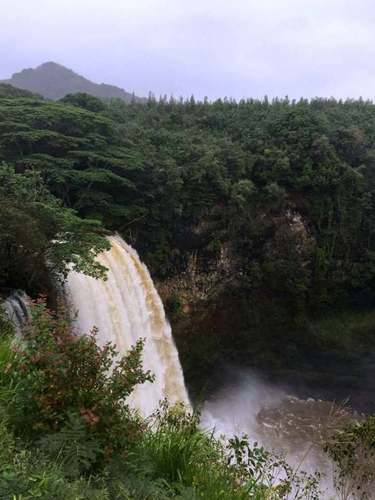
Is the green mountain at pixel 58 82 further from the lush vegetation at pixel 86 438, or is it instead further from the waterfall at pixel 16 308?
the lush vegetation at pixel 86 438

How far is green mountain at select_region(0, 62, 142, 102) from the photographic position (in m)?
85.6

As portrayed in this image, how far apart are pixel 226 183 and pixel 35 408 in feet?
45.3

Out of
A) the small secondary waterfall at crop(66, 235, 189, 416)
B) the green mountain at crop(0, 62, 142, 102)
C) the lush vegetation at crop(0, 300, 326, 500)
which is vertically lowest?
the small secondary waterfall at crop(66, 235, 189, 416)

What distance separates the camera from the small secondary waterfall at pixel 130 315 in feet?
32.0

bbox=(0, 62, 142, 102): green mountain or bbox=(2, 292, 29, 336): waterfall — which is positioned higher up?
bbox=(0, 62, 142, 102): green mountain

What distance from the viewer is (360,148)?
20500mm

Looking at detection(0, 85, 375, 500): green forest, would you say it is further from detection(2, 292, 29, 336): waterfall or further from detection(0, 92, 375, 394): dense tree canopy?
detection(2, 292, 29, 336): waterfall

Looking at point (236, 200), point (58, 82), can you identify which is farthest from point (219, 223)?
point (58, 82)

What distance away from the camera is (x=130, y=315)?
1096 cm

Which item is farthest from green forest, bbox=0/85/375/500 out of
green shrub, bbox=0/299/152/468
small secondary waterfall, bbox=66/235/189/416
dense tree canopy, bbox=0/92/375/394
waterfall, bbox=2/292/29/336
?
green shrub, bbox=0/299/152/468

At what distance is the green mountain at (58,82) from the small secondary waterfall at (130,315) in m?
78.0

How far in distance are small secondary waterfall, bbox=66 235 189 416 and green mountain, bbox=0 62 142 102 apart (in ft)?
256

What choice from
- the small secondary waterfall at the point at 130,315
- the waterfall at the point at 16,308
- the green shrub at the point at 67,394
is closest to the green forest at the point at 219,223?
the waterfall at the point at 16,308

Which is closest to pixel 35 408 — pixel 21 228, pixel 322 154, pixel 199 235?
pixel 21 228
